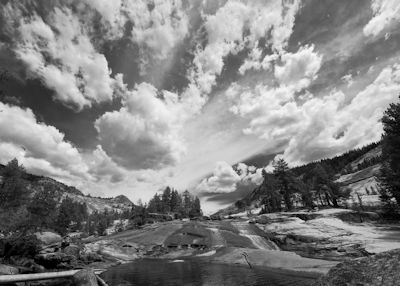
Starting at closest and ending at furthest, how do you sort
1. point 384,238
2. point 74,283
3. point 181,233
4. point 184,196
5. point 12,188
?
point 74,283, point 384,238, point 12,188, point 181,233, point 184,196

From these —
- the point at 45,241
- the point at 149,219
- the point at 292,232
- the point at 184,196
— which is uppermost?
the point at 184,196

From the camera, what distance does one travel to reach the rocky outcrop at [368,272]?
562 cm

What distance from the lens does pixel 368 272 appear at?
19.8ft

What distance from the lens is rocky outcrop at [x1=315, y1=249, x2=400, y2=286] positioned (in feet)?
18.4

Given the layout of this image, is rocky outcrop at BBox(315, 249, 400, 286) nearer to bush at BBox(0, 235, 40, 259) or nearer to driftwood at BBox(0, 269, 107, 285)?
driftwood at BBox(0, 269, 107, 285)

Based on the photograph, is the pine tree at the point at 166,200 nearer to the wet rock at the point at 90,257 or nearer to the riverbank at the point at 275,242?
the riverbank at the point at 275,242

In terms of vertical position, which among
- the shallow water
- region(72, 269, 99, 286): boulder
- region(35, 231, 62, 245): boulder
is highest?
region(35, 231, 62, 245): boulder

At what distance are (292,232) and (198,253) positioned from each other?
73.6ft

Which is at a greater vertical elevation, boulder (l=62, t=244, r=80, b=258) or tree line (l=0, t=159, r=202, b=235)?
tree line (l=0, t=159, r=202, b=235)

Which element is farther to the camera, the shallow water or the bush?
the bush

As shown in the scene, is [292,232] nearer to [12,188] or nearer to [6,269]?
[6,269]

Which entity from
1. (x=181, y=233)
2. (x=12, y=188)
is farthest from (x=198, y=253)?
(x=12, y=188)

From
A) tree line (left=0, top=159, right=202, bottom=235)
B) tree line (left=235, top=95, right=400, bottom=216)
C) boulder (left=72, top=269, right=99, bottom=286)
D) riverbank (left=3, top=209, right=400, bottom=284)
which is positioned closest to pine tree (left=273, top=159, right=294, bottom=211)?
tree line (left=235, top=95, right=400, bottom=216)

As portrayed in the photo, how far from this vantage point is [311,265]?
31.2 m
